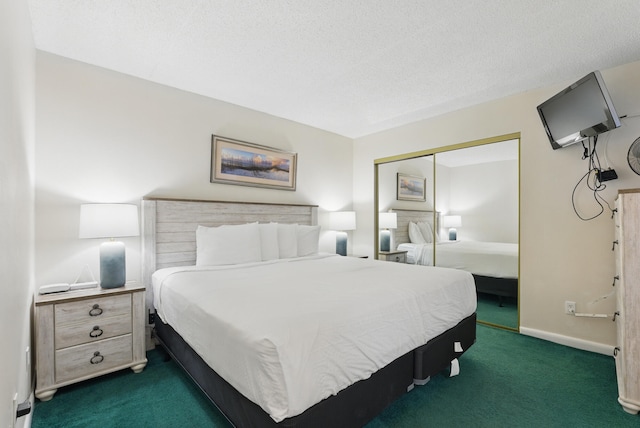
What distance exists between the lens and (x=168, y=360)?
244cm

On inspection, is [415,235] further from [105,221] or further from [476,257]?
[105,221]

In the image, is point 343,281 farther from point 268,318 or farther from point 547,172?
point 547,172

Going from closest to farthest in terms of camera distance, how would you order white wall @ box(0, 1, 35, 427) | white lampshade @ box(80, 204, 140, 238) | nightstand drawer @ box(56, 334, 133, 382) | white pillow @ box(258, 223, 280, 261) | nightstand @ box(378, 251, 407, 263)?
white wall @ box(0, 1, 35, 427) < nightstand drawer @ box(56, 334, 133, 382) < white lampshade @ box(80, 204, 140, 238) < white pillow @ box(258, 223, 280, 261) < nightstand @ box(378, 251, 407, 263)

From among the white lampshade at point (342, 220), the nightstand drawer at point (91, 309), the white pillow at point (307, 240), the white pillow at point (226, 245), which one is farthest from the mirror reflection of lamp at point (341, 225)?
the nightstand drawer at point (91, 309)

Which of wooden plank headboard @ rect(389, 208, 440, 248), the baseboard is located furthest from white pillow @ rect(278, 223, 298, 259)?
the baseboard

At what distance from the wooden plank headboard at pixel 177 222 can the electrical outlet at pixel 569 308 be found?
3.23m

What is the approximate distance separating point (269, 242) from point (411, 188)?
2.11 metres

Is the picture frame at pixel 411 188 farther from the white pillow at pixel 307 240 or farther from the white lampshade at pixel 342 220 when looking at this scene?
the white pillow at pixel 307 240

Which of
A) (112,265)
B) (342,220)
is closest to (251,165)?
(342,220)

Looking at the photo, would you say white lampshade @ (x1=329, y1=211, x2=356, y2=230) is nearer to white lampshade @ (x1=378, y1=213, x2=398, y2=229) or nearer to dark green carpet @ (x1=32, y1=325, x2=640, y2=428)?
white lampshade @ (x1=378, y1=213, x2=398, y2=229)

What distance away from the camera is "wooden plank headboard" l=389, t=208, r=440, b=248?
381cm

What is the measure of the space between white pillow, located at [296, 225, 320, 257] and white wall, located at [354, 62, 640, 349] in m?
2.15

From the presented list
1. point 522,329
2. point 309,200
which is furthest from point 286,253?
point 522,329

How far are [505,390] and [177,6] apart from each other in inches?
131
